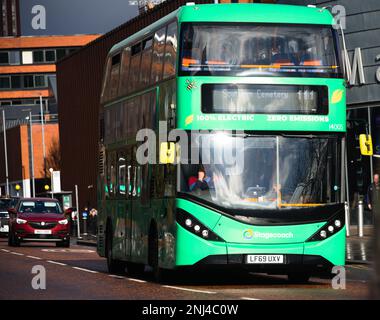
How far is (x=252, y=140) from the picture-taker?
1956 cm

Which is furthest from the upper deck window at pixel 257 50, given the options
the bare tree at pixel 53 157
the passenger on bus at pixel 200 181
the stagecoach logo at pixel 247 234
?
the bare tree at pixel 53 157

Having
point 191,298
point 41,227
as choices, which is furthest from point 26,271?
point 41,227

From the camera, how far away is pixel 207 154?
19375 millimetres

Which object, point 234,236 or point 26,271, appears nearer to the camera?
point 234,236

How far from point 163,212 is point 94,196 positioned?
5698cm

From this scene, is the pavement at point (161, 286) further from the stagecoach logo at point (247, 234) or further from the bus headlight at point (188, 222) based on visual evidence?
the bus headlight at point (188, 222)

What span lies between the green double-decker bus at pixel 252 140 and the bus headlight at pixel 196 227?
1 centimetres

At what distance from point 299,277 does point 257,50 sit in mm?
3966

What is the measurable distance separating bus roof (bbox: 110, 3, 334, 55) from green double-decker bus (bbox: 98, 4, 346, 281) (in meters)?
0.02

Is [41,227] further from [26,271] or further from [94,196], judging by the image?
[94,196]

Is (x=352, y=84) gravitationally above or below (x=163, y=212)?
above

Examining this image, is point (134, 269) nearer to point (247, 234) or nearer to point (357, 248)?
point (247, 234)

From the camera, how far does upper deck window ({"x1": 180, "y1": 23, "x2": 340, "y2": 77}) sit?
64.1 feet

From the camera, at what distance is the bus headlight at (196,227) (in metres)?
19.3
